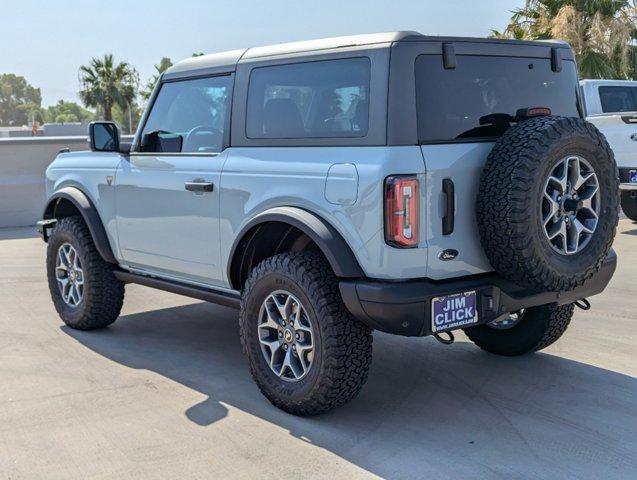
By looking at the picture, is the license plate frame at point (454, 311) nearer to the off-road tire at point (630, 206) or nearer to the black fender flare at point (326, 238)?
the black fender flare at point (326, 238)

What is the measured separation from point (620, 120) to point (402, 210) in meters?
7.30

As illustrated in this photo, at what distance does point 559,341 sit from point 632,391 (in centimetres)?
107

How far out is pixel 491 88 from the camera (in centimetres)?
419

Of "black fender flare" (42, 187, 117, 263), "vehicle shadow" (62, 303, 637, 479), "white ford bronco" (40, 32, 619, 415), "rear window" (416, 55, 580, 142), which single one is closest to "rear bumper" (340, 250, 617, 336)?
"white ford bronco" (40, 32, 619, 415)

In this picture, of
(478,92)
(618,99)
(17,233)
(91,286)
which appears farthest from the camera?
(17,233)

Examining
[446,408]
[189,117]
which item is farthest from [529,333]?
[189,117]

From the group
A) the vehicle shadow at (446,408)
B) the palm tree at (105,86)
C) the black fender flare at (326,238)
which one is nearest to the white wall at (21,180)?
the vehicle shadow at (446,408)

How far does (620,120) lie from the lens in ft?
33.0

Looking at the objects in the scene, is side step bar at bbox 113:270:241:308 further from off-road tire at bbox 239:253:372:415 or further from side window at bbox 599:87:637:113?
side window at bbox 599:87:637:113

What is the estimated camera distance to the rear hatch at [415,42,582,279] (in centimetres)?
382

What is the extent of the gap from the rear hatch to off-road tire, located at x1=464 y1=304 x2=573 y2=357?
113 centimetres

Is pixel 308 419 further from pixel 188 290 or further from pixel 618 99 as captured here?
pixel 618 99

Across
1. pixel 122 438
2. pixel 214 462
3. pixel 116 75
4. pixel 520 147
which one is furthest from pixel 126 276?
pixel 116 75

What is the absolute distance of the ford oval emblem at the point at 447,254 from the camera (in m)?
3.85
